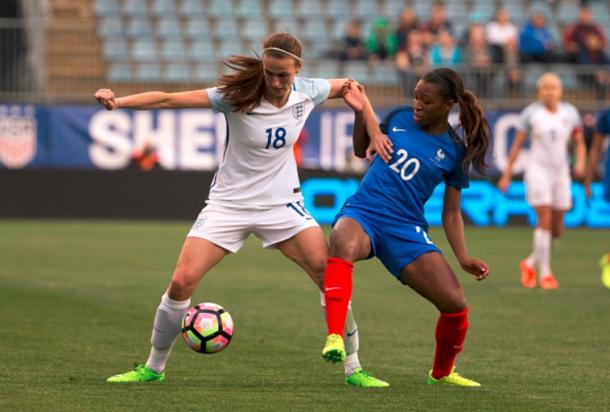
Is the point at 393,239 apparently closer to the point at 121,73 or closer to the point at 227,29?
the point at 121,73

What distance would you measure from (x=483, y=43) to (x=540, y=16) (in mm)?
1282

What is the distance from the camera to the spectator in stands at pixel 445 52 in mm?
26453

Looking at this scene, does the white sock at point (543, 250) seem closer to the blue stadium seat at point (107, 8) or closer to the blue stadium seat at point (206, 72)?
the blue stadium seat at point (206, 72)

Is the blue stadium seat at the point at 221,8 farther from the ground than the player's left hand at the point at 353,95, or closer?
farther from the ground

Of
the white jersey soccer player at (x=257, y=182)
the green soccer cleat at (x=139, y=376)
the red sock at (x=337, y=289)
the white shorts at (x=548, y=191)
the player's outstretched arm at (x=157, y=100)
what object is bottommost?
the green soccer cleat at (x=139, y=376)

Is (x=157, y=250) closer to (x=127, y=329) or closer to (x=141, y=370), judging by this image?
(x=127, y=329)

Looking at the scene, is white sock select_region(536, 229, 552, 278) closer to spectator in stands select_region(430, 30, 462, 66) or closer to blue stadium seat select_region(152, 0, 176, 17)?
spectator in stands select_region(430, 30, 462, 66)

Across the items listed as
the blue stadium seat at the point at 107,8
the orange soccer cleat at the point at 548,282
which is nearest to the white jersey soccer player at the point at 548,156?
the orange soccer cleat at the point at 548,282

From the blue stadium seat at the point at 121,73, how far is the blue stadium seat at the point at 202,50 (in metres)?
1.40

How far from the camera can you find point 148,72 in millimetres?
27062

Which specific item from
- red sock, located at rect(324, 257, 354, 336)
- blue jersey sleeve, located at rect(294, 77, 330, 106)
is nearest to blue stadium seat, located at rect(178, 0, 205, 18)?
blue jersey sleeve, located at rect(294, 77, 330, 106)

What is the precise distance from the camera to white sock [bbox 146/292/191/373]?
26.6 ft

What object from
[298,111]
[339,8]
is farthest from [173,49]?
[298,111]

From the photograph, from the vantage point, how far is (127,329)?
36.3ft
